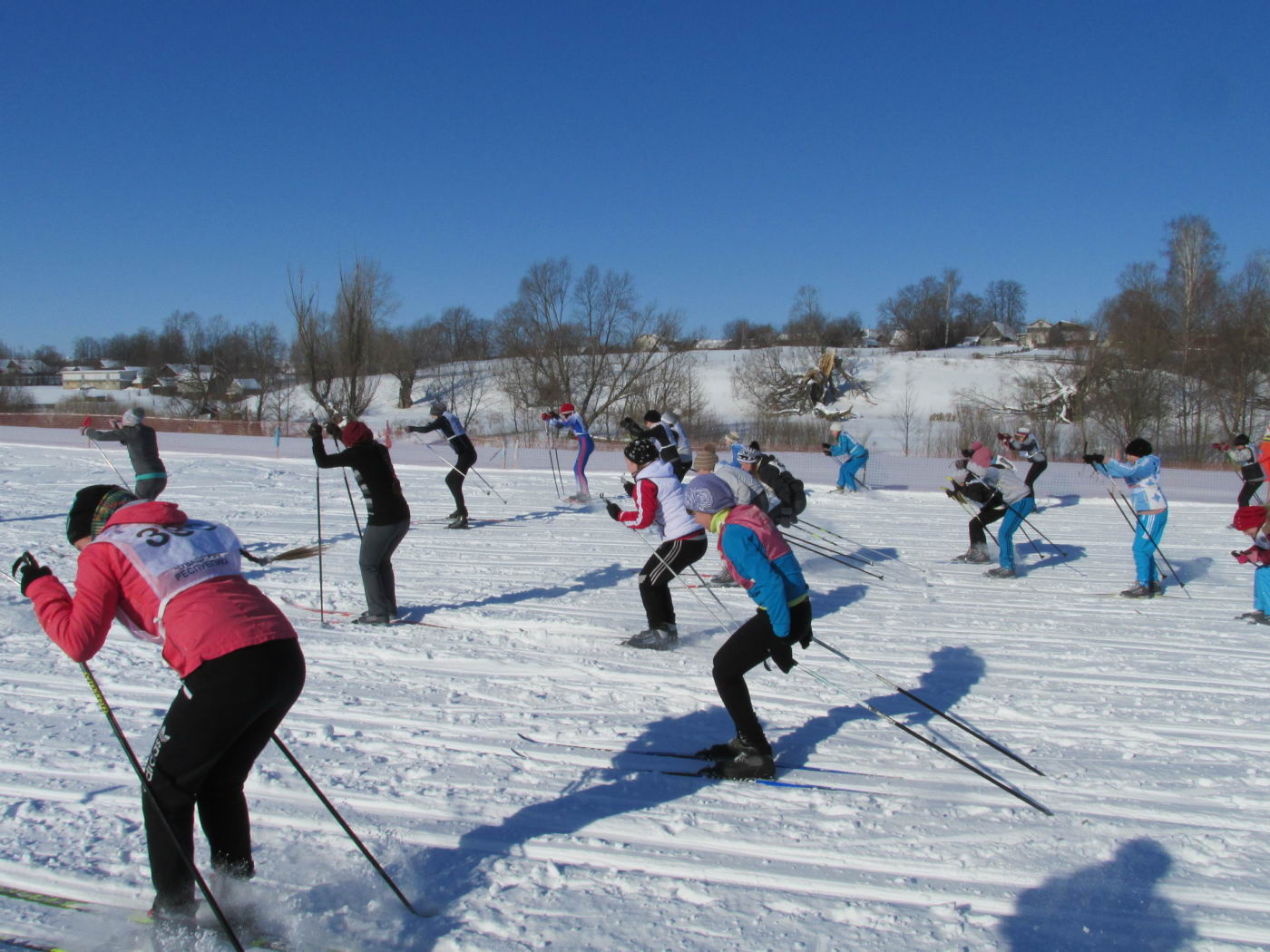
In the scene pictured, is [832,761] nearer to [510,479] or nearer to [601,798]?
[601,798]

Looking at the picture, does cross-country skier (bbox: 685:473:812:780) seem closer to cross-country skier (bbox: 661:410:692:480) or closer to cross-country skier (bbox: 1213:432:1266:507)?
cross-country skier (bbox: 661:410:692:480)

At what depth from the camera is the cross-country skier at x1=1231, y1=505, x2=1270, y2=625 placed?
23.5ft

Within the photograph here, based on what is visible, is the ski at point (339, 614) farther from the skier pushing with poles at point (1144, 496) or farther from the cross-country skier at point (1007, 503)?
the skier pushing with poles at point (1144, 496)

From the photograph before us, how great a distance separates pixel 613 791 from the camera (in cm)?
404

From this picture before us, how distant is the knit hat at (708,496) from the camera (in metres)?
4.42

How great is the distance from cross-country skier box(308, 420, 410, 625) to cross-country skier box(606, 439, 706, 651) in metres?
1.89

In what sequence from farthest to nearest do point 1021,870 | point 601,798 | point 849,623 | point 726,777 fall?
point 849,623
point 726,777
point 601,798
point 1021,870

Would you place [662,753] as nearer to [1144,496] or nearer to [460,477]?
[1144,496]

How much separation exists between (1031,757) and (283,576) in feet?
23.5

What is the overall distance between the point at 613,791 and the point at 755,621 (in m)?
1.09

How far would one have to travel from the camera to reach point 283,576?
28.4 ft

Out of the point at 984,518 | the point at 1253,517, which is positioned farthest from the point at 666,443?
the point at 1253,517

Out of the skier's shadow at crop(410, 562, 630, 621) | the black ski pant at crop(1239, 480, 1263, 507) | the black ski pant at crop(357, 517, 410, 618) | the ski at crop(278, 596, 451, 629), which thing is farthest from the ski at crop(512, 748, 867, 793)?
the black ski pant at crop(1239, 480, 1263, 507)

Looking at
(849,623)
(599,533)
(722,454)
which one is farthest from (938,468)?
(849,623)
